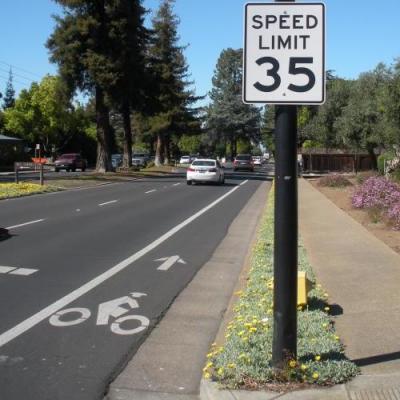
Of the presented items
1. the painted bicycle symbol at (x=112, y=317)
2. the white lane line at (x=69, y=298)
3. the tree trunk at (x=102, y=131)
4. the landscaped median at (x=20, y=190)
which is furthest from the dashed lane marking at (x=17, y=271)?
the tree trunk at (x=102, y=131)

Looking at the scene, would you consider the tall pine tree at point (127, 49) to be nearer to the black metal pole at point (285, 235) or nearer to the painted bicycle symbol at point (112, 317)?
the painted bicycle symbol at point (112, 317)

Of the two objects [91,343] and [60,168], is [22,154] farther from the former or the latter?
[91,343]

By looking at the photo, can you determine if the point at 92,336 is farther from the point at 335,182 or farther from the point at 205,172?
the point at 205,172

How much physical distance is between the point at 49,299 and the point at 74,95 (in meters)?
38.9

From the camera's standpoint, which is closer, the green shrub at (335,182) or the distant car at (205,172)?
the green shrub at (335,182)

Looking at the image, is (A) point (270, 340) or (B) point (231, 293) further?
(B) point (231, 293)

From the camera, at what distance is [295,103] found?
4609 millimetres

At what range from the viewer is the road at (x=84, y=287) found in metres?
5.18

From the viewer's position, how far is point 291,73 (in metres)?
4.65

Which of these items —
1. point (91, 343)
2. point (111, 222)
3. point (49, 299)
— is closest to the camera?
point (91, 343)

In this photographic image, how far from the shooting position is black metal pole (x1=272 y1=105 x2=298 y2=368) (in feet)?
15.3

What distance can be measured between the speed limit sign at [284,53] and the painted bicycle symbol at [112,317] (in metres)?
2.88

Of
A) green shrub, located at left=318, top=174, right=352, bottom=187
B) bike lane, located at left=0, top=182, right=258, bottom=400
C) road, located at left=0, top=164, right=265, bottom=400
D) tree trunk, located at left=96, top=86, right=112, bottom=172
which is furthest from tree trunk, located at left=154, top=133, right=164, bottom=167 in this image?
bike lane, located at left=0, top=182, right=258, bottom=400

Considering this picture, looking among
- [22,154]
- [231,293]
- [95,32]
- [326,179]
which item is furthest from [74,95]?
[231,293]
